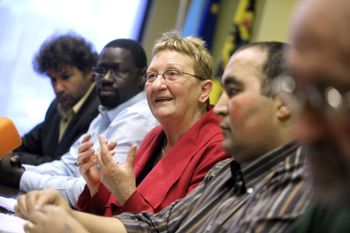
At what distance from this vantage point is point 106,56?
103 inches

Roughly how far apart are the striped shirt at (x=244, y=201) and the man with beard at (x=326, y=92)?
0.31 metres

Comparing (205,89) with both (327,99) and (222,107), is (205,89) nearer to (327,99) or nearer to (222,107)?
(222,107)

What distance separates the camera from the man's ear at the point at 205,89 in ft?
6.68

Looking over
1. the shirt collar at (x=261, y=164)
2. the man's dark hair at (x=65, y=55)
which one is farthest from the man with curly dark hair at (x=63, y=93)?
the shirt collar at (x=261, y=164)

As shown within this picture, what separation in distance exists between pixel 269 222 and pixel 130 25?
11.0ft

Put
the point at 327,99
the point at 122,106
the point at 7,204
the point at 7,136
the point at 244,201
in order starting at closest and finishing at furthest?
the point at 327,99, the point at 244,201, the point at 7,204, the point at 7,136, the point at 122,106

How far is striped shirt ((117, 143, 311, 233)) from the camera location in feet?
3.55

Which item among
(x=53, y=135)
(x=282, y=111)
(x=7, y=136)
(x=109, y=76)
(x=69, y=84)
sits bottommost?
(x=53, y=135)

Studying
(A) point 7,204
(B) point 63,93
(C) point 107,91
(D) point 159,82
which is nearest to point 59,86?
(B) point 63,93

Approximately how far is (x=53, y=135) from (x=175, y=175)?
1.46 m

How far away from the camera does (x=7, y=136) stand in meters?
1.99

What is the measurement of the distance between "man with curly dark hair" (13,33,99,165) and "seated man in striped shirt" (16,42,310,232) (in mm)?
1483

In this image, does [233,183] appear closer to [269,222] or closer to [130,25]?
[269,222]

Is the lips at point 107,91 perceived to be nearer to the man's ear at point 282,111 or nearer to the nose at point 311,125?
the man's ear at point 282,111
